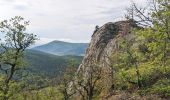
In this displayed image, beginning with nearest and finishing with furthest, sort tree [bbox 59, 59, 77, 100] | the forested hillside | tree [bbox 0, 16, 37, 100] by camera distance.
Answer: the forested hillside < tree [bbox 0, 16, 37, 100] < tree [bbox 59, 59, 77, 100]

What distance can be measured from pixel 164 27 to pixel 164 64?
4.54 m

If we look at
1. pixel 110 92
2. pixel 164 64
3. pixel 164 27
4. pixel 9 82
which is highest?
pixel 164 27

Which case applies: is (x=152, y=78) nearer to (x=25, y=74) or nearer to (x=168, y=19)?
(x=25, y=74)

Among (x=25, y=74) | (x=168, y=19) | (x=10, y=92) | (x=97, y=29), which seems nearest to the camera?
(x=168, y=19)

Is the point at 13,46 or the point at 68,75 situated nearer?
the point at 13,46

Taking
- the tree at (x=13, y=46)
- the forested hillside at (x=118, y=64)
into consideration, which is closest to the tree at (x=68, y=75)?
the forested hillside at (x=118, y=64)

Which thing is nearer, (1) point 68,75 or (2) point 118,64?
(2) point 118,64

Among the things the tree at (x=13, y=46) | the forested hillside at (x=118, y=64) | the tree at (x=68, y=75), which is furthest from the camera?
the tree at (x=68, y=75)

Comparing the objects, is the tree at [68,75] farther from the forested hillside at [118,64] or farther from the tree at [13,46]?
the tree at [13,46]

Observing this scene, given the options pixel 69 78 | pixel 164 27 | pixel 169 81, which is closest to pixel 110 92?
pixel 69 78

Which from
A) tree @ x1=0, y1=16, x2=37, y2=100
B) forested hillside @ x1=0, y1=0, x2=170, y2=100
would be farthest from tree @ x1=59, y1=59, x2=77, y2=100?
tree @ x1=0, y1=16, x2=37, y2=100

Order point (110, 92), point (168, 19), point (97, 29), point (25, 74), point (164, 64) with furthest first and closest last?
point (97, 29)
point (110, 92)
point (25, 74)
point (164, 64)
point (168, 19)

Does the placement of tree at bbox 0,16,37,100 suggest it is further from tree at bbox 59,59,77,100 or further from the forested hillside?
tree at bbox 59,59,77,100

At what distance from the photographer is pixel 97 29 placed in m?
128
